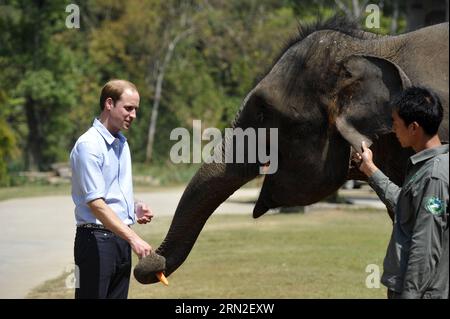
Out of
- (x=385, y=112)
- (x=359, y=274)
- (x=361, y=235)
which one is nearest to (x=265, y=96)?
(x=385, y=112)

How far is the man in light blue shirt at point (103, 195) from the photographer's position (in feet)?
17.8

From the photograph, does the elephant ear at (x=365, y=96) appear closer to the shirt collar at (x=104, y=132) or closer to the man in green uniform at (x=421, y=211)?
the man in green uniform at (x=421, y=211)

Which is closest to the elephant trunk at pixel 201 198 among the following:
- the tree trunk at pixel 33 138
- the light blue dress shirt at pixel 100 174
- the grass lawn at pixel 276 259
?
the light blue dress shirt at pixel 100 174

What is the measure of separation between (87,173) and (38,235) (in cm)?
1093

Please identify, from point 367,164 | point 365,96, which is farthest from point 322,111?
point 367,164

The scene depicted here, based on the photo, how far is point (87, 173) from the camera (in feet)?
17.7

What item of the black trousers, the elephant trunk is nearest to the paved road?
the elephant trunk

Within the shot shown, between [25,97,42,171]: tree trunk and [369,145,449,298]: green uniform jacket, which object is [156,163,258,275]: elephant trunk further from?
[25,97,42,171]: tree trunk

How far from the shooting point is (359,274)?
38.9ft

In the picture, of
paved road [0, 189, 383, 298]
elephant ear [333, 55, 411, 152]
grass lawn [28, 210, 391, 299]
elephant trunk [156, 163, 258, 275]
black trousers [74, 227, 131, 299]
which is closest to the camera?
elephant ear [333, 55, 411, 152]

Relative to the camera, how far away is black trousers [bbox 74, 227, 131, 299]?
552 centimetres

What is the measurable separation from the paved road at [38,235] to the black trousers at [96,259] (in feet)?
14.9
